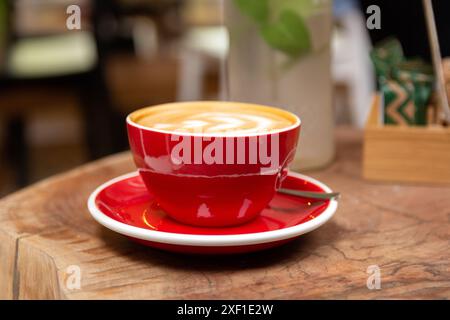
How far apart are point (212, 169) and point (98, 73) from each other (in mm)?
1332

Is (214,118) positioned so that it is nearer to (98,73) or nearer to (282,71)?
(282,71)

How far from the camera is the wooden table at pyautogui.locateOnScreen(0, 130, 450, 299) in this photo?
0.47 meters

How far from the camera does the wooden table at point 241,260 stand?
474 millimetres

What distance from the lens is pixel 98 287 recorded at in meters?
0.47

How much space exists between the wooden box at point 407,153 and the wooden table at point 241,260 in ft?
0.17

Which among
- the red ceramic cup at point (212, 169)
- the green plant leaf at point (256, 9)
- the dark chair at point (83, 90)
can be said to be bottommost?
the dark chair at point (83, 90)

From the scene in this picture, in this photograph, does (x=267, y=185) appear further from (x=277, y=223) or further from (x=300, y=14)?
(x=300, y=14)

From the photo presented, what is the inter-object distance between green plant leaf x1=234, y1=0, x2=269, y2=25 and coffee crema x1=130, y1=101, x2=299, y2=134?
14 centimetres

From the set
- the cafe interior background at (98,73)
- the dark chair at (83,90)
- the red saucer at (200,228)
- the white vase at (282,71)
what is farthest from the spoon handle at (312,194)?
the dark chair at (83,90)

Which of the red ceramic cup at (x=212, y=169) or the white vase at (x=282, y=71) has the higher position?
the white vase at (x=282, y=71)

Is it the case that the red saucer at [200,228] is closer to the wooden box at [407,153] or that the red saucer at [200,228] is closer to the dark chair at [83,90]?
the wooden box at [407,153]

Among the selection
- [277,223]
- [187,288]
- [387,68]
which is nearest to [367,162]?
[387,68]

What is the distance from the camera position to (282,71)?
2.35ft

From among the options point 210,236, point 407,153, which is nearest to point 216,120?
point 210,236
